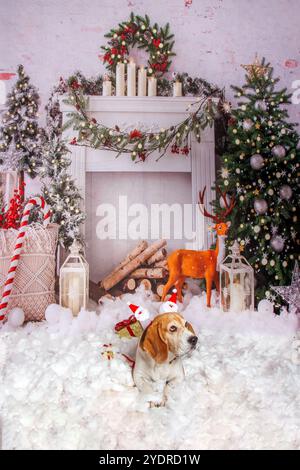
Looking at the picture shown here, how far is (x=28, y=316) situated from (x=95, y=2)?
208cm

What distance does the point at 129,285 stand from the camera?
113 inches

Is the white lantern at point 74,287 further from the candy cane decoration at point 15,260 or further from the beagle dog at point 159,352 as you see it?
the beagle dog at point 159,352

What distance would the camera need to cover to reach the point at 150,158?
293 centimetres

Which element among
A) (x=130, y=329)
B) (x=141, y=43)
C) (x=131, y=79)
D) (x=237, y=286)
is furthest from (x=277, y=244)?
(x=141, y=43)

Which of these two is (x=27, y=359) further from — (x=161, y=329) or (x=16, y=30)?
(x=16, y=30)

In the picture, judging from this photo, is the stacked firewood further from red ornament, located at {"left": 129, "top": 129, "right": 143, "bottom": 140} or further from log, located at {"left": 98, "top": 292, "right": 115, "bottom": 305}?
red ornament, located at {"left": 129, "top": 129, "right": 143, "bottom": 140}

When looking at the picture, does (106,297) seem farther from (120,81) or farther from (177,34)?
(177,34)

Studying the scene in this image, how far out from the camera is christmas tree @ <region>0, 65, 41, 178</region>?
2.80 meters

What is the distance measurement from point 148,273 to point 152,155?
81 centimetres

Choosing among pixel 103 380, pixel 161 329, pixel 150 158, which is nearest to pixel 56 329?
pixel 103 380

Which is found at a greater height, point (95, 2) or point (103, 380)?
point (95, 2)

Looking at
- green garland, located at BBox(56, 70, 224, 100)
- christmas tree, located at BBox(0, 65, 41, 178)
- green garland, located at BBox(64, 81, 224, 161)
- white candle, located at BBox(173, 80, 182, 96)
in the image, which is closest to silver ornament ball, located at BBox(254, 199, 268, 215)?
green garland, located at BBox(64, 81, 224, 161)
